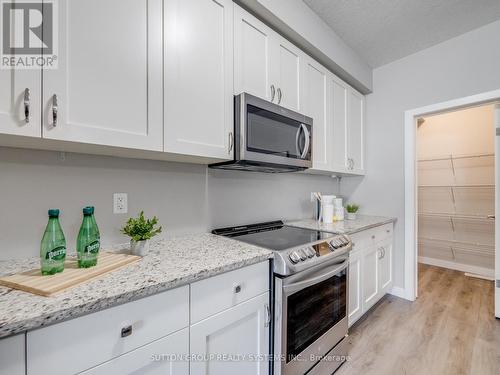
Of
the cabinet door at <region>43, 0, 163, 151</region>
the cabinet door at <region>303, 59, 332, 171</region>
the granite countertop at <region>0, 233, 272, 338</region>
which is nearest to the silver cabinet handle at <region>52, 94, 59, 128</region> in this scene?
the cabinet door at <region>43, 0, 163, 151</region>

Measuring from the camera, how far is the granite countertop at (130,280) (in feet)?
1.99

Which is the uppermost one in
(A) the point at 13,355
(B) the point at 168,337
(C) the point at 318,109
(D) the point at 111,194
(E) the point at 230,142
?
(C) the point at 318,109

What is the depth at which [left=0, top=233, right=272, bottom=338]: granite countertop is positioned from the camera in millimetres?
606

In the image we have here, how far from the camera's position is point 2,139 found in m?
0.88

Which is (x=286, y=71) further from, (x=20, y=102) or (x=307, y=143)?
(x=20, y=102)

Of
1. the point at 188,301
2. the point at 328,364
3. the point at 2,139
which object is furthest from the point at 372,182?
the point at 2,139

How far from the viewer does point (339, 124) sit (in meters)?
2.37

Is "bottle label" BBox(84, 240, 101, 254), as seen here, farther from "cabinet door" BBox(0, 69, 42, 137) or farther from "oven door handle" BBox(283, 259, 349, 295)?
"oven door handle" BBox(283, 259, 349, 295)

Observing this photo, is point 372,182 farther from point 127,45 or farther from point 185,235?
point 127,45

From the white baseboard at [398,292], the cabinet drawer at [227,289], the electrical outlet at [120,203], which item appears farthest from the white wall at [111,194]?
the white baseboard at [398,292]

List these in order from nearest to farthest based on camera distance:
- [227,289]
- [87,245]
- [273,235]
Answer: [87,245] → [227,289] → [273,235]

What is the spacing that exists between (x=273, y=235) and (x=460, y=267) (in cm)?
355

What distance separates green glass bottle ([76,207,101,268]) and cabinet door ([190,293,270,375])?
1.56 feet

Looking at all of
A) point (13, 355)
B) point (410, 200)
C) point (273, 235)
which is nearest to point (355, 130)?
point (410, 200)
